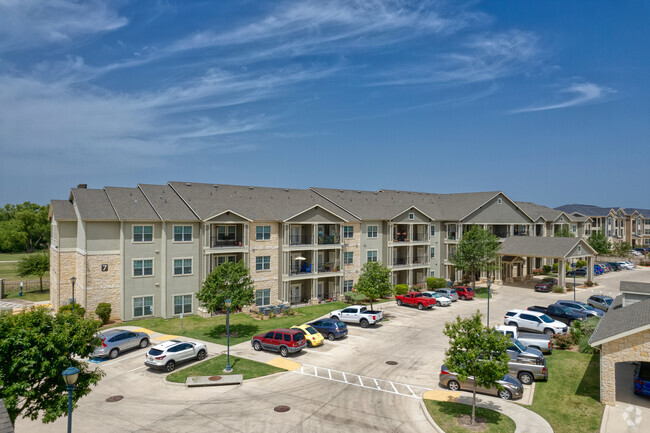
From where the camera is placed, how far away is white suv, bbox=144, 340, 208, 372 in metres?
24.0

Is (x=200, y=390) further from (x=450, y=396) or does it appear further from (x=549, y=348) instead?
(x=549, y=348)

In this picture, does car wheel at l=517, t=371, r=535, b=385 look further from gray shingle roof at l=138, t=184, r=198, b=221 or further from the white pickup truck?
gray shingle roof at l=138, t=184, r=198, b=221

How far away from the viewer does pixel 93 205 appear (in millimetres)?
36250

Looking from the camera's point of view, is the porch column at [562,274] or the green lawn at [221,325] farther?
the porch column at [562,274]

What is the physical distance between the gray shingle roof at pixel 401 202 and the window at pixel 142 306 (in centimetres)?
2362

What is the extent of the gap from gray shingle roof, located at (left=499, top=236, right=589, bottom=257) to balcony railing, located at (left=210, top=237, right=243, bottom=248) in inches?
1415

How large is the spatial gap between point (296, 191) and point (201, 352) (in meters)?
27.3

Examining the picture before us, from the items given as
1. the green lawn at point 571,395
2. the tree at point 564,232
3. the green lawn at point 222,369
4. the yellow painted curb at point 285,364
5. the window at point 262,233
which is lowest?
the yellow painted curb at point 285,364

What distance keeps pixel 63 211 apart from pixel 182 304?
44.8ft

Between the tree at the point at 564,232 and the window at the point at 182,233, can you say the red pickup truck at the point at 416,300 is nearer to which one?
the window at the point at 182,233

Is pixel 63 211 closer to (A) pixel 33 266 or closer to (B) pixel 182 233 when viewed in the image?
(B) pixel 182 233

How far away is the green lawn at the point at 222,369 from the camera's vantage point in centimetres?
2338

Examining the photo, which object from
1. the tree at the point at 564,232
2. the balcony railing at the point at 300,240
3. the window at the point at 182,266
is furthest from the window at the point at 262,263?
the tree at the point at 564,232

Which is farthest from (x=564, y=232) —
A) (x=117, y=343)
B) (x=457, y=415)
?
(x=117, y=343)
